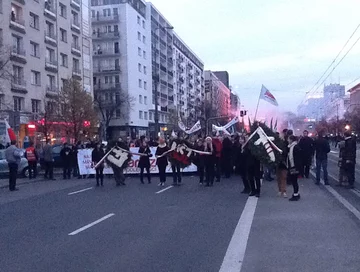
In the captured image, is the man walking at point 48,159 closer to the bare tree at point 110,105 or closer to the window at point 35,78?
the window at point 35,78

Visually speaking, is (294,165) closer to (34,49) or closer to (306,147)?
(306,147)

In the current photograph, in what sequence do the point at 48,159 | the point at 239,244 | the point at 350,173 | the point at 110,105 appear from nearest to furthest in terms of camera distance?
the point at 239,244 → the point at 350,173 → the point at 48,159 → the point at 110,105

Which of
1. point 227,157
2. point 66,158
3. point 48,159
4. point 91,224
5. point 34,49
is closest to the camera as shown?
point 91,224

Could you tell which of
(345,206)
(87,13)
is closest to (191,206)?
(345,206)

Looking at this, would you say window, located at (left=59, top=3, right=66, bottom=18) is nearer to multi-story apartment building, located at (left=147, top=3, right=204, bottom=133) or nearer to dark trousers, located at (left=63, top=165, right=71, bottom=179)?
multi-story apartment building, located at (left=147, top=3, right=204, bottom=133)

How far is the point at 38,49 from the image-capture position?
48094 mm

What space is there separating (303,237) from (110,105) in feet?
192

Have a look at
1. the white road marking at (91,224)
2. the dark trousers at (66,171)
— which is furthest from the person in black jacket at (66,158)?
the white road marking at (91,224)

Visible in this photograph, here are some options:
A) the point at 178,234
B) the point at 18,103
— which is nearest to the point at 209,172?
the point at 178,234

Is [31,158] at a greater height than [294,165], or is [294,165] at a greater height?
[294,165]

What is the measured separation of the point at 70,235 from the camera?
9.70m

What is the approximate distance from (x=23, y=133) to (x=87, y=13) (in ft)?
66.0

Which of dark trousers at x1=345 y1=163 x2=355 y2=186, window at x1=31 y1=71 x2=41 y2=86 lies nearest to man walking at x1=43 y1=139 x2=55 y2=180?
dark trousers at x1=345 y1=163 x2=355 y2=186

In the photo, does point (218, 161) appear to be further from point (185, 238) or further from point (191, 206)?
point (185, 238)
